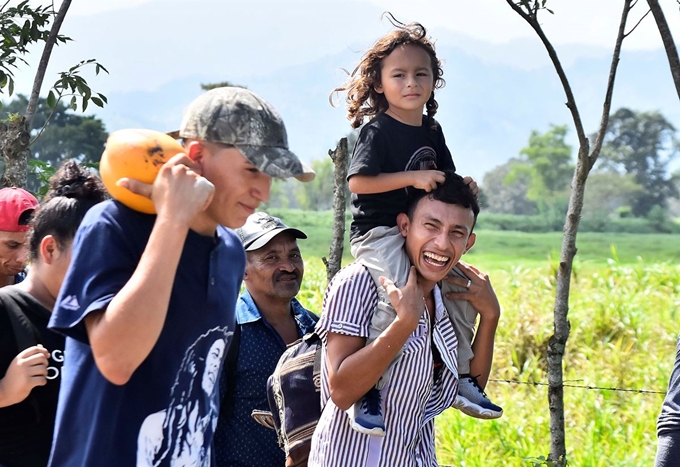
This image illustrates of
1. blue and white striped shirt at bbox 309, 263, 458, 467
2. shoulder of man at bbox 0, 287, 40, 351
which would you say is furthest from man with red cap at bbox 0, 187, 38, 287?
blue and white striped shirt at bbox 309, 263, 458, 467

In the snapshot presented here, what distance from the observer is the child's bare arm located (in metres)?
2.93

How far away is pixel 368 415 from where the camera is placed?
264 cm

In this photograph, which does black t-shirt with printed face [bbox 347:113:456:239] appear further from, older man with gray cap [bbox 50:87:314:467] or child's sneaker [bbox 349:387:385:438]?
older man with gray cap [bbox 50:87:314:467]

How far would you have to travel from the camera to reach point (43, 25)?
479cm

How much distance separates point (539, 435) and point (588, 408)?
0.61 meters

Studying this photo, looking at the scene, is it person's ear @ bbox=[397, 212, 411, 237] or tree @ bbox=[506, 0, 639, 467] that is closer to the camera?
person's ear @ bbox=[397, 212, 411, 237]

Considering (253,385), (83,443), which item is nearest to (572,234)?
(253,385)

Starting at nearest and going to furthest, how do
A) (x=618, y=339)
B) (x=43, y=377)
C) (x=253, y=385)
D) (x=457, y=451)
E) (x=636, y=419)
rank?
1. (x=43, y=377)
2. (x=253, y=385)
3. (x=457, y=451)
4. (x=636, y=419)
5. (x=618, y=339)

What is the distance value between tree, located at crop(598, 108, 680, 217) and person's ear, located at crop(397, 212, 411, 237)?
60762 millimetres

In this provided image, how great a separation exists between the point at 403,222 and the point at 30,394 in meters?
1.26

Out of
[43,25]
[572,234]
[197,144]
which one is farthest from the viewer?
[43,25]

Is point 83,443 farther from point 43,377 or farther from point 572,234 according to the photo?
point 572,234

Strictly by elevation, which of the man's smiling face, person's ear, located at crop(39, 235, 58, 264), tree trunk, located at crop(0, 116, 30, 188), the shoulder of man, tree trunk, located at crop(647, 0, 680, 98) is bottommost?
the shoulder of man

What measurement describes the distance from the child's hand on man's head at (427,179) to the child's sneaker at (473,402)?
69cm
